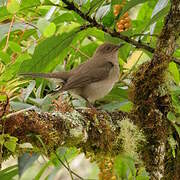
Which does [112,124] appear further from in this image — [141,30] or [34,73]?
[141,30]

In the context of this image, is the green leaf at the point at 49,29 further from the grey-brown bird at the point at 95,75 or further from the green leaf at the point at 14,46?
the grey-brown bird at the point at 95,75

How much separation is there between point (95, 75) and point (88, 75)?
0.25 ft

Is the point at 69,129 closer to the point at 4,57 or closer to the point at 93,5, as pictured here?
the point at 4,57

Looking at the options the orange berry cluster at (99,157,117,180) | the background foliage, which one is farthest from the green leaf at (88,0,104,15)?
the orange berry cluster at (99,157,117,180)

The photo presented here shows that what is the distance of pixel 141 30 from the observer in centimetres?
329

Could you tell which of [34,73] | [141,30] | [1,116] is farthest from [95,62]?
[1,116]

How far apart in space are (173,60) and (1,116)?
42.6 inches

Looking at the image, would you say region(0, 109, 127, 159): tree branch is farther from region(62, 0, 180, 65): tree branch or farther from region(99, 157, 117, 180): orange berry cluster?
region(62, 0, 180, 65): tree branch

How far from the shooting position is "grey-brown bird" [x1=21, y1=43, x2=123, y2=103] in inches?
146

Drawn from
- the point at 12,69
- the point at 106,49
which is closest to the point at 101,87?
the point at 106,49

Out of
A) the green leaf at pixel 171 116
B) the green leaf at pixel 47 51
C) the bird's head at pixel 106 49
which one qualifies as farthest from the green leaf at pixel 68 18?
the bird's head at pixel 106 49

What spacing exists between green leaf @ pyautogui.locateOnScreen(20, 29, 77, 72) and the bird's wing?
2.54 ft

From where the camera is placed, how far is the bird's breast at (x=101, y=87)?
362 centimetres

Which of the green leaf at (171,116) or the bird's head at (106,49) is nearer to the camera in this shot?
the green leaf at (171,116)
